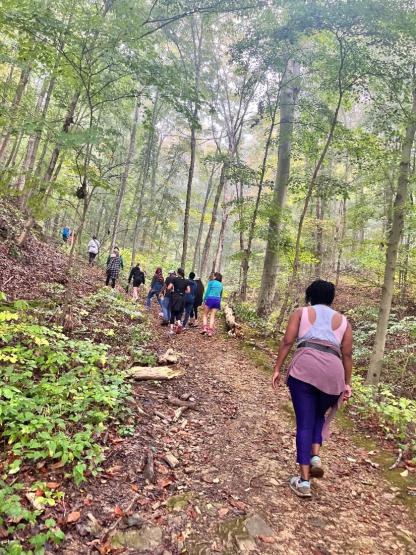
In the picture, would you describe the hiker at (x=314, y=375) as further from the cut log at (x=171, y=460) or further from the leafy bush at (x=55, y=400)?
the leafy bush at (x=55, y=400)

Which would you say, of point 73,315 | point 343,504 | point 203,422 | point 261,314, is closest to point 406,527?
point 343,504

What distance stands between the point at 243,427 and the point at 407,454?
7.07ft

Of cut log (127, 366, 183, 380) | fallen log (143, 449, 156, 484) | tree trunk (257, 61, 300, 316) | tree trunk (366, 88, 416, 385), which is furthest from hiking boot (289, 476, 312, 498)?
tree trunk (257, 61, 300, 316)

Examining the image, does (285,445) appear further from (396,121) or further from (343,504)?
(396,121)

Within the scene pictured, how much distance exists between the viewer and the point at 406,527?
3.41 meters

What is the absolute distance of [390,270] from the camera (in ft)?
28.2

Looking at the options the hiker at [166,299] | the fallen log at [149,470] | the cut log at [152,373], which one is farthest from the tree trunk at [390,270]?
Result: the fallen log at [149,470]

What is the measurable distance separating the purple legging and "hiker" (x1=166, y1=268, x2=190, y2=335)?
7.14m

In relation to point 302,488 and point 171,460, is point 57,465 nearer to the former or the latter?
point 171,460

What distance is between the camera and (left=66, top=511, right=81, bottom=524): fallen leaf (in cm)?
295

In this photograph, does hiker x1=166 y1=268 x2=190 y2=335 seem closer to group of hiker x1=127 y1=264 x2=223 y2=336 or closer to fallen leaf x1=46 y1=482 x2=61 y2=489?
group of hiker x1=127 y1=264 x2=223 y2=336

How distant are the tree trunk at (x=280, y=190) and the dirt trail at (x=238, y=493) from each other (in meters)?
8.70

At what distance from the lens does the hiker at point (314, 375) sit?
11.4 feet

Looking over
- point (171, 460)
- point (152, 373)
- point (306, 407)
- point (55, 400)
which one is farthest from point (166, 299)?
point (306, 407)
